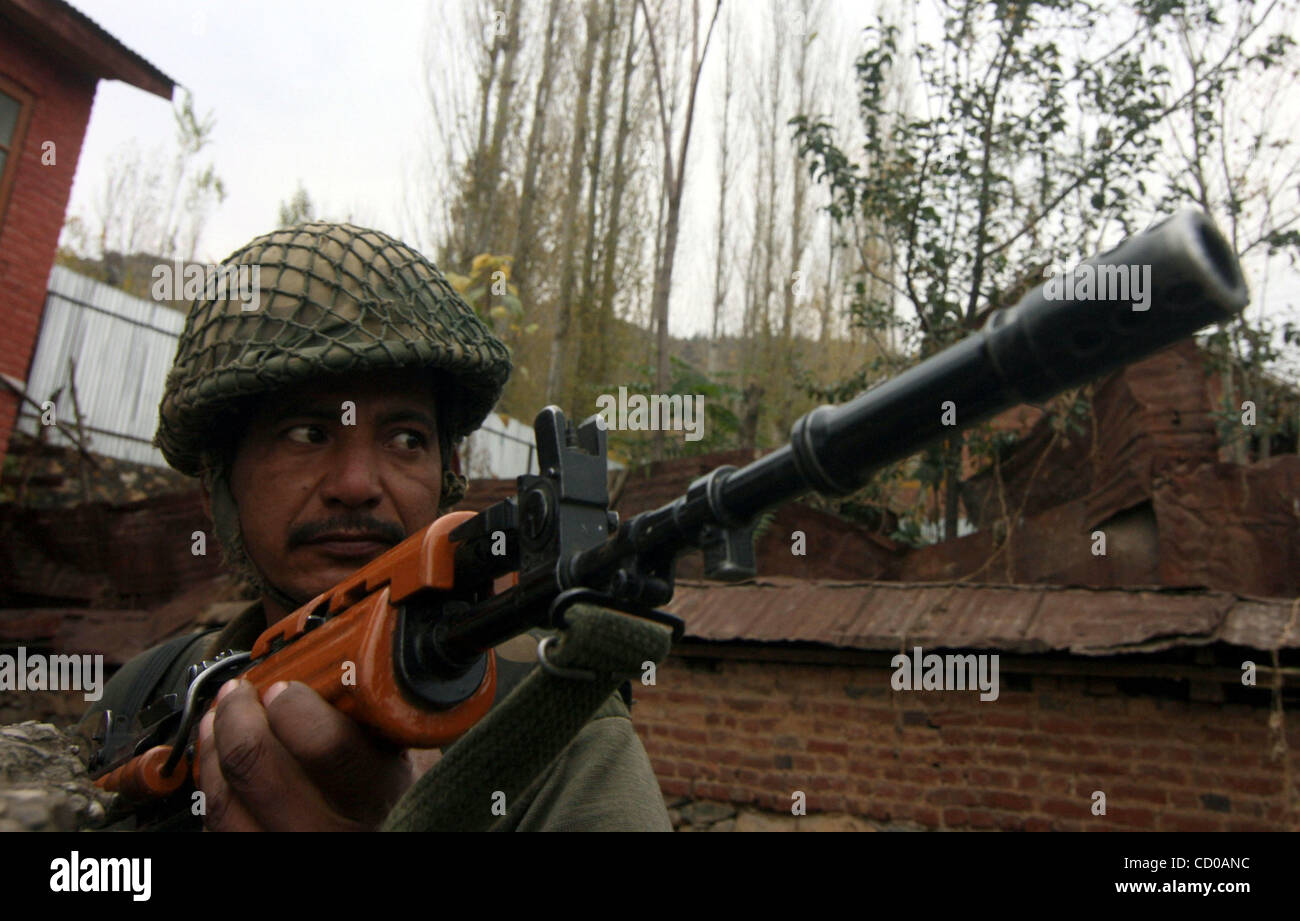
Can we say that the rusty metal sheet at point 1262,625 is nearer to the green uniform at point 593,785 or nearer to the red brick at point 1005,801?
the red brick at point 1005,801

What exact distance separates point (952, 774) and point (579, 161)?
1700 centimetres

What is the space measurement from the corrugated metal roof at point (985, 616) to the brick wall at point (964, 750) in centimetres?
29

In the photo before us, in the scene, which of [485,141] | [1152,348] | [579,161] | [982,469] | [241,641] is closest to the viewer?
[1152,348]

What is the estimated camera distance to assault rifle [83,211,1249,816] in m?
0.81

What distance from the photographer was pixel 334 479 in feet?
6.30

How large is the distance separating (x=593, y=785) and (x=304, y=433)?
100 cm

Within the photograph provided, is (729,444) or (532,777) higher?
(729,444)

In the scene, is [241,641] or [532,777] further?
[241,641]

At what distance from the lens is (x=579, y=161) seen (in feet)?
63.7

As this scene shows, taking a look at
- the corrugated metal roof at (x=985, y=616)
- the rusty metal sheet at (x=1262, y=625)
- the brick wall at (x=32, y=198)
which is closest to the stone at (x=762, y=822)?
the corrugated metal roof at (x=985, y=616)

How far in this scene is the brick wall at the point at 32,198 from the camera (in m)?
9.34

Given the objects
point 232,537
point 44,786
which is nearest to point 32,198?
point 232,537
